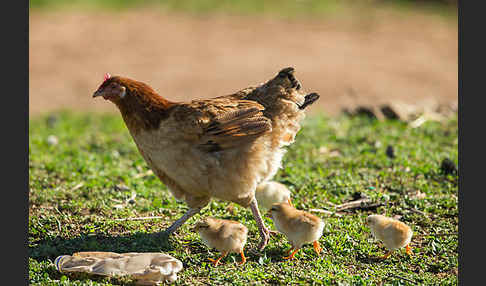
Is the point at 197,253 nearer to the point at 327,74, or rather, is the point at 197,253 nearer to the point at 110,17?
the point at 327,74

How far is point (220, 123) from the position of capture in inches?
201

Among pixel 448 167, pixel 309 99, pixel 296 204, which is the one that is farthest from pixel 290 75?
pixel 448 167

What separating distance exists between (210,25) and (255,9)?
2.06 metres

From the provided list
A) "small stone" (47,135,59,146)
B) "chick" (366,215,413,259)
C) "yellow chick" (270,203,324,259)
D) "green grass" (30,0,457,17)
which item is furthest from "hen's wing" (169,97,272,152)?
"green grass" (30,0,457,17)

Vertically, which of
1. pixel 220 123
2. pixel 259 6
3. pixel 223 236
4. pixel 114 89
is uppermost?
pixel 114 89

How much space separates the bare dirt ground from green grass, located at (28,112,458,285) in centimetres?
233

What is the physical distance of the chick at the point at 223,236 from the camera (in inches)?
187

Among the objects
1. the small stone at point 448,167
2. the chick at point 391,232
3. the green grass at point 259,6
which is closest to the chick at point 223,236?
the chick at point 391,232

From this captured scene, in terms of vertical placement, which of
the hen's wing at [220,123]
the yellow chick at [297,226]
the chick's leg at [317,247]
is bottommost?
the chick's leg at [317,247]

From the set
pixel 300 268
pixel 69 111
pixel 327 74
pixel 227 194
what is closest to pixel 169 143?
pixel 227 194

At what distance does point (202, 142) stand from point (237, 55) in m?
8.98

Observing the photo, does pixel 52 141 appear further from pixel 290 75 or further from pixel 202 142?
pixel 290 75

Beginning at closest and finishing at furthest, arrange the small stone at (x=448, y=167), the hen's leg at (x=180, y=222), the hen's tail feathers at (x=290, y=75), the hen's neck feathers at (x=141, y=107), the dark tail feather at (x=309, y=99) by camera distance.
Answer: the hen's neck feathers at (x=141, y=107)
the hen's leg at (x=180, y=222)
the hen's tail feathers at (x=290, y=75)
the dark tail feather at (x=309, y=99)
the small stone at (x=448, y=167)

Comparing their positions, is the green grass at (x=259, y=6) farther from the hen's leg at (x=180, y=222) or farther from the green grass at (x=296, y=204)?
the hen's leg at (x=180, y=222)
